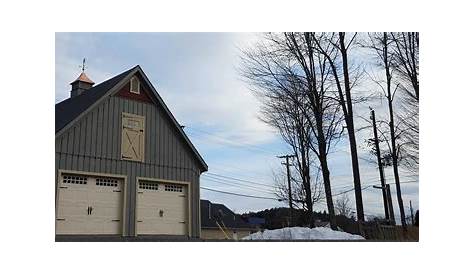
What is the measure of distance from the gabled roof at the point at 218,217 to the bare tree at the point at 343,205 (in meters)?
1.65

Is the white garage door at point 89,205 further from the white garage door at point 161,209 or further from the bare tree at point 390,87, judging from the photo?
the bare tree at point 390,87

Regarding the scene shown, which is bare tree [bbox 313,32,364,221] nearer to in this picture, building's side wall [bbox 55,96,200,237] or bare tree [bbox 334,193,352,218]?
bare tree [bbox 334,193,352,218]

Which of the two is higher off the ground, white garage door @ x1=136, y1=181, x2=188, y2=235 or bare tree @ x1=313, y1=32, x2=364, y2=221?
bare tree @ x1=313, y1=32, x2=364, y2=221

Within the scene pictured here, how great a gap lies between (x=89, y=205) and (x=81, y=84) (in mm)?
2043

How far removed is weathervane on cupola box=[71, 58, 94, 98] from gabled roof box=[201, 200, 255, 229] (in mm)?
2853

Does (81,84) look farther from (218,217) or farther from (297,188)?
(297,188)

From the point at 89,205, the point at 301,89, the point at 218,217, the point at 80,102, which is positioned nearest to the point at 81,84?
the point at 80,102

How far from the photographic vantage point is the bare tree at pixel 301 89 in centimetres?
947

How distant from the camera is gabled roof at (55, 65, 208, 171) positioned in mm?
8617

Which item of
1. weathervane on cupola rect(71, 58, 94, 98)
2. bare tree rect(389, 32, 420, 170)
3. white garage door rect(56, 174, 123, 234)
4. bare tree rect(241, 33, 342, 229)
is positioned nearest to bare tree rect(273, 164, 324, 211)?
bare tree rect(241, 33, 342, 229)

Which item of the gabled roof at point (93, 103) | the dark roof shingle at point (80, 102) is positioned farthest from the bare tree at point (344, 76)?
the dark roof shingle at point (80, 102)
